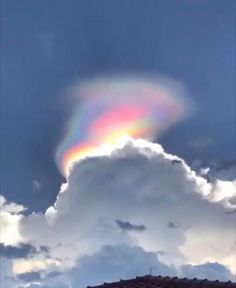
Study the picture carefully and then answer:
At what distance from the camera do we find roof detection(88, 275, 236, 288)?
36.0 meters

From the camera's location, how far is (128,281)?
136ft

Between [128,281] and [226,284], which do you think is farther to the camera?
[128,281]

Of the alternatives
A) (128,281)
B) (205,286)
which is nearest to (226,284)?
(205,286)

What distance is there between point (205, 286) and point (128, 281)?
7.04 m

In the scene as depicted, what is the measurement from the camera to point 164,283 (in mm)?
38656

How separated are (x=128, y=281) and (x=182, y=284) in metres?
5.29

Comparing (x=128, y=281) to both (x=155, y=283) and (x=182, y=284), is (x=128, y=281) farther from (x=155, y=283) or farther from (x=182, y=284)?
(x=182, y=284)

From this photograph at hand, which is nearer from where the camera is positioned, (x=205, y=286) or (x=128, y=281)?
(x=205, y=286)

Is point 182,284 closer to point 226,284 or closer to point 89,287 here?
point 226,284

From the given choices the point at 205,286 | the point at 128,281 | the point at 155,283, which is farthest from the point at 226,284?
the point at 128,281

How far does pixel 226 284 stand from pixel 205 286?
1343 mm

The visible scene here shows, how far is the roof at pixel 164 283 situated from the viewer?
3599 cm

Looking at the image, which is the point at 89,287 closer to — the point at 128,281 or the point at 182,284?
the point at 128,281

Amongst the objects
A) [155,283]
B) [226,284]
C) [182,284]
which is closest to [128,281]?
[155,283]
